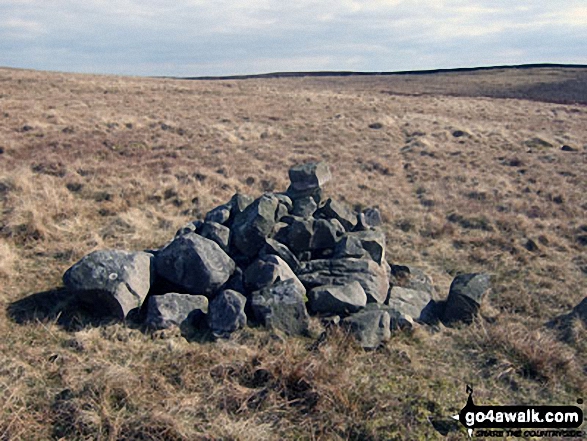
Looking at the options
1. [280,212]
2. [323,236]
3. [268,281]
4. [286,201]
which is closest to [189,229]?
[280,212]

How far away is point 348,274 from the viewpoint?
7.55 m

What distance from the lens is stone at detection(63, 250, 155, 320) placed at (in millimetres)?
6336

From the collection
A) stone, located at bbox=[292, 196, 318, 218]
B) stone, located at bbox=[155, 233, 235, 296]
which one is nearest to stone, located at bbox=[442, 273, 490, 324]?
stone, located at bbox=[292, 196, 318, 218]

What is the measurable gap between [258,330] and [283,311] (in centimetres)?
45

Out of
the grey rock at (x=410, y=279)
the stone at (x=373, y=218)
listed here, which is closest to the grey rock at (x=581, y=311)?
the grey rock at (x=410, y=279)

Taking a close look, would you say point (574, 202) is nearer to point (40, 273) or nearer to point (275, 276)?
point (275, 276)

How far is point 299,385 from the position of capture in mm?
5230

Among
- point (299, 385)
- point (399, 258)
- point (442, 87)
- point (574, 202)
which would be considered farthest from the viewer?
point (442, 87)

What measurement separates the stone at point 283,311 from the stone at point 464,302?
96.5 inches

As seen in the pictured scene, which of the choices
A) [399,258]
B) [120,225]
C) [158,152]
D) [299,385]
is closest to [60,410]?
[299,385]

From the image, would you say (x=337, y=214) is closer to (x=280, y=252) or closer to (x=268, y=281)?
(x=280, y=252)

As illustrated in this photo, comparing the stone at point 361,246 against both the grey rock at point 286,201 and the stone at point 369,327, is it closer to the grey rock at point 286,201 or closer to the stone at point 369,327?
the grey rock at point 286,201

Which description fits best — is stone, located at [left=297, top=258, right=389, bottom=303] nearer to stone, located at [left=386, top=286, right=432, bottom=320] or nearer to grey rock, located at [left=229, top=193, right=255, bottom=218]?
stone, located at [left=386, top=286, right=432, bottom=320]

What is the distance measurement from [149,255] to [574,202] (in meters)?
12.8
